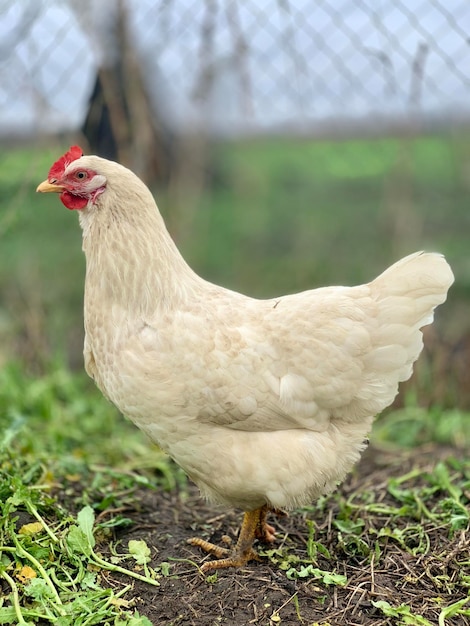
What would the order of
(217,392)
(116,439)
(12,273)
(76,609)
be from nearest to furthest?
(76,609)
(217,392)
(116,439)
(12,273)

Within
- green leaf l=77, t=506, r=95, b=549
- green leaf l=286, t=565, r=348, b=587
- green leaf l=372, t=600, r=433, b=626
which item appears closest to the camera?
green leaf l=372, t=600, r=433, b=626

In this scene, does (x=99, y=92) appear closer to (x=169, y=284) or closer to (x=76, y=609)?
(x=169, y=284)

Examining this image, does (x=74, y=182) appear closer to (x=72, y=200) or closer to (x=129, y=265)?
(x=72, y=200)

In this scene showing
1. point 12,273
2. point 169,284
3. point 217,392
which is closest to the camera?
point 217,392

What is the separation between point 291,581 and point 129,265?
1.45 metres

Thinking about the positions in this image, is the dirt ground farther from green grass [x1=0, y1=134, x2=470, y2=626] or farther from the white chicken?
the white chicken

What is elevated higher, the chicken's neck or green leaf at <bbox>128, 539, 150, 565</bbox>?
the chicken's neck

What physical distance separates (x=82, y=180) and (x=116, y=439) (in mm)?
2116

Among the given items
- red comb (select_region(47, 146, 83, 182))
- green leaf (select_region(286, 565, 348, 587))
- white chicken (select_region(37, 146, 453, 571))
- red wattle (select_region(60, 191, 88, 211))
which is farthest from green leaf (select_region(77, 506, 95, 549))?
red comb (select_region(47, 146, 83, 182))

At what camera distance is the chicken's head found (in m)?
2.73

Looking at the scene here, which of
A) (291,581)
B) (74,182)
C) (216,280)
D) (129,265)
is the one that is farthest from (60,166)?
(216,280)

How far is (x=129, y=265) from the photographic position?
2.75 m

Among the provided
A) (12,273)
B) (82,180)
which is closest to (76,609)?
(82,180)

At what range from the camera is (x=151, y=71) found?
553 centimetres
